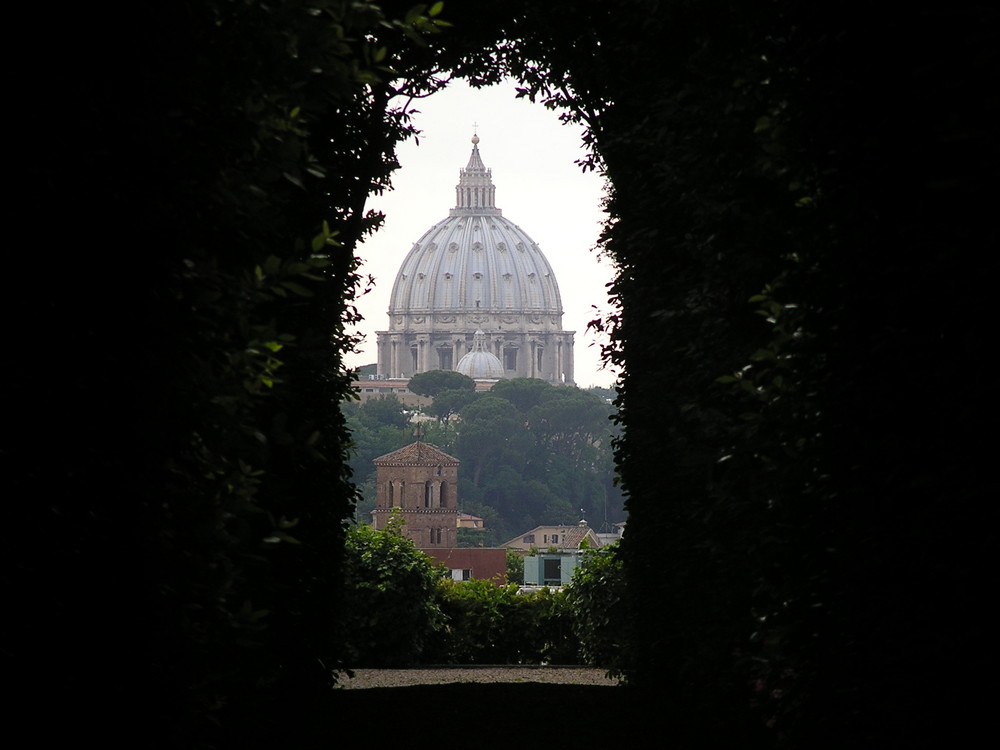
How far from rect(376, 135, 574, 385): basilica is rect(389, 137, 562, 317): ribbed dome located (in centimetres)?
12

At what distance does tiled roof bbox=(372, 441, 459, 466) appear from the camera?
9075 cm

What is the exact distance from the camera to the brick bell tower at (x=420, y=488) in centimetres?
9169

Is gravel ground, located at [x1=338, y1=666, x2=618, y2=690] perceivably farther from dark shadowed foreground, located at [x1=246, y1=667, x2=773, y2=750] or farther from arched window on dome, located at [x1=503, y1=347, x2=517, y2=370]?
arched window on dome, located at [x1=503, y1=347, x2=517, y2=370]

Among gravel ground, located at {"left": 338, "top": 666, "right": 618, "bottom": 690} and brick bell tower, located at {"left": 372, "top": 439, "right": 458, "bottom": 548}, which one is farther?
brick bell tower, located at {"left": 372, "top": 439, "right": 458, "bottom": 548}

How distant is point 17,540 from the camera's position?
3.56 m

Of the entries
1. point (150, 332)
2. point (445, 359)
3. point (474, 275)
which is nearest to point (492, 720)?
point (150, 332)

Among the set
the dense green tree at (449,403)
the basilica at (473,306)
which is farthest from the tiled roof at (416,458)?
the basilica at (473,306)

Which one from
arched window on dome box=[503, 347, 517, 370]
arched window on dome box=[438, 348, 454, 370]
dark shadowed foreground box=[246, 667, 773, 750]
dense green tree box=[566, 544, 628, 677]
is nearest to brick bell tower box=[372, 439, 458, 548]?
dense green tree box=[566, 544, 628, 677]

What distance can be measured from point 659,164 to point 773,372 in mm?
2301

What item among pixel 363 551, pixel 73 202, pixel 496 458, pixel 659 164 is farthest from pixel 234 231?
pixel 496 458

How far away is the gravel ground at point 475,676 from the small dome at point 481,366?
161133 millimetres

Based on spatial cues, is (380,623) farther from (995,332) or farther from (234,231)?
(995,332)

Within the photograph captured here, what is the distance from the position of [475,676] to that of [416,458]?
7668 centimetres

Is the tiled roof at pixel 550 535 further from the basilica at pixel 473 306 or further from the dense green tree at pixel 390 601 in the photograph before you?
the dense green tree at pixel 390 601
